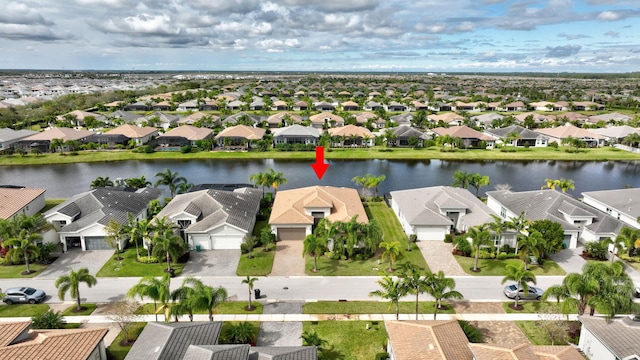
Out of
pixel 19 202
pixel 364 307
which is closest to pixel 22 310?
pixel 19 202

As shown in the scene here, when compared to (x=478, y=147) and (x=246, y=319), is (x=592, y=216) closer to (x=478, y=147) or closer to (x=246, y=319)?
(x=246, y=319)

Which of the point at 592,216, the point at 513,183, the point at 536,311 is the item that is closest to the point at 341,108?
the point at 513,183

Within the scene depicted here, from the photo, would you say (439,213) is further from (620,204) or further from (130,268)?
(130,268)

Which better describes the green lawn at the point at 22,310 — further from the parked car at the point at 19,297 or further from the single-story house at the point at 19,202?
the single-story house at the point at 19,202

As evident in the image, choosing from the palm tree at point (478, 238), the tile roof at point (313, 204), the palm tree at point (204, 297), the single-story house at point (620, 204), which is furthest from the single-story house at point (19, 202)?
the single-story house at point (620, 204)

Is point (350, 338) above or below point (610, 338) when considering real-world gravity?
below

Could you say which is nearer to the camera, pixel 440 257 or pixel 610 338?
pixel 610 338

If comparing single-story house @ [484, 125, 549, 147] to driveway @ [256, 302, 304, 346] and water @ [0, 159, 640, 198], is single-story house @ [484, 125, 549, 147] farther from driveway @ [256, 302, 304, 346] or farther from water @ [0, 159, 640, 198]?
driveway @ [256, 302, 304, 346]
